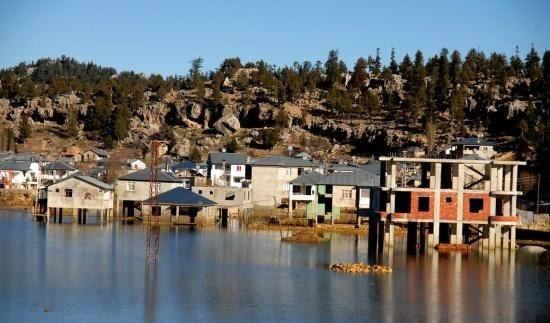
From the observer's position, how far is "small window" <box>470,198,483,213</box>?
52.9m

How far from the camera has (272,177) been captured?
84688mm

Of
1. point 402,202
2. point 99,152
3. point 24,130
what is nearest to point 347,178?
point 402,202

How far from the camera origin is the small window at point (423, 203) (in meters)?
52.7

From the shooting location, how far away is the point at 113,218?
7106 centimetres

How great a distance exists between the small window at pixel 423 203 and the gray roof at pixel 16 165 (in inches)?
2162

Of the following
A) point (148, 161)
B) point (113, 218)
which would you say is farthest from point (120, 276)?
point (148, 161)

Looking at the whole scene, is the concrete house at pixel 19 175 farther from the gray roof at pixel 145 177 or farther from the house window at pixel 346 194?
the house window at pixel 346 194

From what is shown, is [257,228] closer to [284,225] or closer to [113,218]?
[284,225]

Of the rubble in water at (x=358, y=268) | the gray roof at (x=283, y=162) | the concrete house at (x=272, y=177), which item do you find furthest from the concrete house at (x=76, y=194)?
the rubble in water at (x=358, y=268)

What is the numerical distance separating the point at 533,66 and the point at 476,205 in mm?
69780

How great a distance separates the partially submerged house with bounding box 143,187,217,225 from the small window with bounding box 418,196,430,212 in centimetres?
1961

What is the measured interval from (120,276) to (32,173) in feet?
197

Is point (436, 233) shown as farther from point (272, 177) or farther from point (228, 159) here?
point (228, 159)

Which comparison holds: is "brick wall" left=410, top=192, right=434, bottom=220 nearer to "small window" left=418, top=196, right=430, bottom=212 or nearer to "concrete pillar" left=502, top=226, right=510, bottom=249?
"small window" left=418, top=196, right=430, bottom=212
